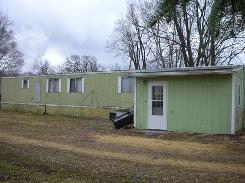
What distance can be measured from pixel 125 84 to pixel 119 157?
41.7 feet

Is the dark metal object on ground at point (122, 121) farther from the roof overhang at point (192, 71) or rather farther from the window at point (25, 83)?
the window at point (25, 83)

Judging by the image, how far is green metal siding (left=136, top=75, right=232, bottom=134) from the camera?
1379cm

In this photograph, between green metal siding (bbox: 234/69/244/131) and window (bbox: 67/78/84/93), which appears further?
window (bbox: 67/78/84/93)

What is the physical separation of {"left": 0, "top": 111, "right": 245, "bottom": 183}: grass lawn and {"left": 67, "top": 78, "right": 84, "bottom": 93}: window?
29.9ft

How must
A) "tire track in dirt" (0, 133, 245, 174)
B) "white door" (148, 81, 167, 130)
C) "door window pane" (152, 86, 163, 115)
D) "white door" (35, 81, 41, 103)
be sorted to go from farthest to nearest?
"white door" (35, 81, 41, 103)
"door window pane" (152, 86, 163, 115)
"white door" (148, 81, 167, 130)
"tire track in dirt" (0, 133, 245, 174)

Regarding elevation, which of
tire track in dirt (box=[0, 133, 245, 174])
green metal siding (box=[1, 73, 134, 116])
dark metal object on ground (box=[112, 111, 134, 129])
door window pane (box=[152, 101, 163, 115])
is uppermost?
green metal siding (box=[1, 73, 134, 116])

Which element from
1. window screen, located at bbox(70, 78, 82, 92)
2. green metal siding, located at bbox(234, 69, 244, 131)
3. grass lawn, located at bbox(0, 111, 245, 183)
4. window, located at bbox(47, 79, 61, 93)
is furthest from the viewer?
window, located at bbox(47, 79, 61, 93)

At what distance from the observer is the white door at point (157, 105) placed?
15.2 metres

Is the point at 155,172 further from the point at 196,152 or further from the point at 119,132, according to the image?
the point at 119,132

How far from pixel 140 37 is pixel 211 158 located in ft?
98.9

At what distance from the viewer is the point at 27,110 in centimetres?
2827

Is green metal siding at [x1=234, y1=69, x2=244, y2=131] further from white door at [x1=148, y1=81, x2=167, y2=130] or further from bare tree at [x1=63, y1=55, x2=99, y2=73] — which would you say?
bare tree at [x1=63, y1=55, x2=99, y2=73]

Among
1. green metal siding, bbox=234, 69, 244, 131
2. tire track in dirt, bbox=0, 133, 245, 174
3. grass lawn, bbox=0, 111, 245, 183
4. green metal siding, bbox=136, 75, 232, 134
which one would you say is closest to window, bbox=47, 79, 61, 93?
grass lawn, bbox=0, 111, 245, 183

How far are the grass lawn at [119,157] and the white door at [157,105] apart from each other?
2.83 ft
